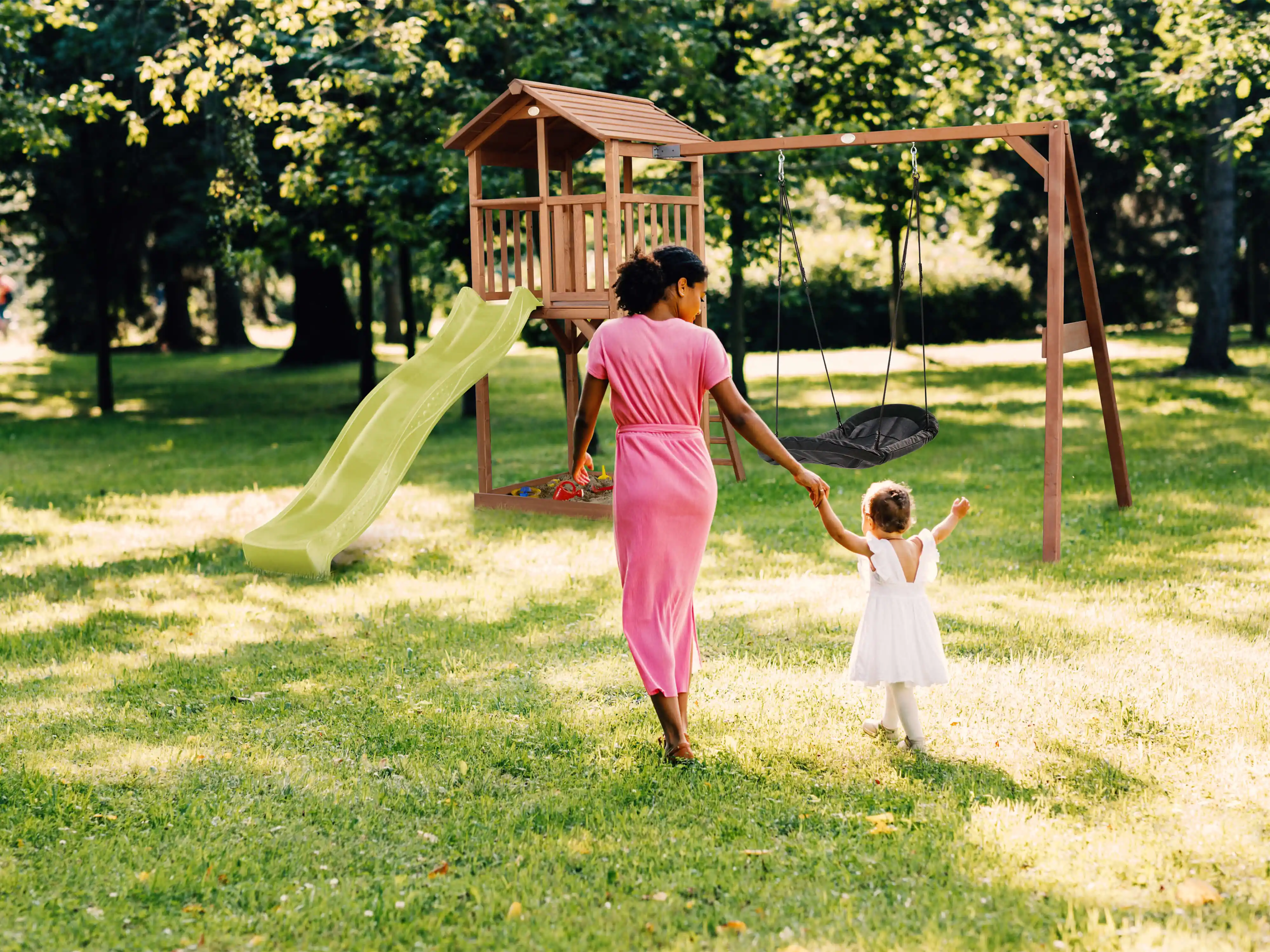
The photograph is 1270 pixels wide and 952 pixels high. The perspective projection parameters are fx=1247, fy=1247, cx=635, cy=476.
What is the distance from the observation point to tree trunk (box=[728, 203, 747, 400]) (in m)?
17.6

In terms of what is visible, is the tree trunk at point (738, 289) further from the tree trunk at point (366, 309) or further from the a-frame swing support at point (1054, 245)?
the a-frame swing support at point (1054, 245)

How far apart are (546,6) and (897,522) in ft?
32.3

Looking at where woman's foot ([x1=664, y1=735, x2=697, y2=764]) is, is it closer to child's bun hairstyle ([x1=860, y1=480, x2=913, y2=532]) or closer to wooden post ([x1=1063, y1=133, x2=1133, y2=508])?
child's bun hairstyle ([x1=860, y1=480, x2=913, y2=532])

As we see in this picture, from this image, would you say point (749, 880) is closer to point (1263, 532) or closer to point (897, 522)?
point (897, 522)

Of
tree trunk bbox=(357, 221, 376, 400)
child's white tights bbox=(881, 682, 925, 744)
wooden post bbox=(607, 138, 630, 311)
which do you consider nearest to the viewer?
child's white tights bbox=(881, 682, 925, 744)

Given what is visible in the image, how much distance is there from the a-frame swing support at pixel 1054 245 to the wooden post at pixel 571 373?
7.12 ft

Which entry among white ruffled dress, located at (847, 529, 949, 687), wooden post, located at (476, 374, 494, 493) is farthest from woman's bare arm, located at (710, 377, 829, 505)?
wooden post, located at (476, 374, 494, 493)

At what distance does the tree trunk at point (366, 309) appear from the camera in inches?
719

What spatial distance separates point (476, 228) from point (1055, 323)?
4.47 metres

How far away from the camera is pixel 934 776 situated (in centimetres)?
486

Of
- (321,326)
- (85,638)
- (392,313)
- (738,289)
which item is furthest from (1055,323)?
(392,313)

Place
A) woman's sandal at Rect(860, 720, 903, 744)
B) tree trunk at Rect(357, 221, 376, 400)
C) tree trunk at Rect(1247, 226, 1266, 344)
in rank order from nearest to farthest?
woman's sandal at Rect(860, 720, 903, 744) → tree trunk at Rect(357, 221, 376, 400) → tree trunk at Rect(1247, 226, 1266, 344)

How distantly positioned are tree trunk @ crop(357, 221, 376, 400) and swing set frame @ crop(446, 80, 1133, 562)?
303 inches

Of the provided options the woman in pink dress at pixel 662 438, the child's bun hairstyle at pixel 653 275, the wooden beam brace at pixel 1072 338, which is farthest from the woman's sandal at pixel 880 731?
the wooden beam brace at pixel 1072 338
